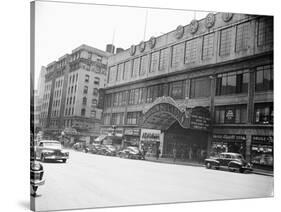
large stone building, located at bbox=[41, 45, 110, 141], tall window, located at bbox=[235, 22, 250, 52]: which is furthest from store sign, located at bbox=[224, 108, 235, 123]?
large stone building, located at bbox=[41, 45, 110, 141]

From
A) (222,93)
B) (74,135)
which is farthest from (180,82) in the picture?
(74,135)

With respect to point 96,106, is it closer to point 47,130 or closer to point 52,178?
point 47,130

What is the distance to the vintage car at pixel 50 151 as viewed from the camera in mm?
7395

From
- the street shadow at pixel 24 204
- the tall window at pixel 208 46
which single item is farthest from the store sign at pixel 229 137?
the street shadow at pixel 24 204

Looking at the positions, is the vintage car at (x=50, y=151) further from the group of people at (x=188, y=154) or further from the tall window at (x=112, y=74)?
the group of people at (x=188, y=154)

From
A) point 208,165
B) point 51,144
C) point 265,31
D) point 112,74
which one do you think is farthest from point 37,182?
point 265,31

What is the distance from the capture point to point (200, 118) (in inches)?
361

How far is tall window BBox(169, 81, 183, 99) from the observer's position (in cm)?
896

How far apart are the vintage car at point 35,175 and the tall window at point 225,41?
5198 mm

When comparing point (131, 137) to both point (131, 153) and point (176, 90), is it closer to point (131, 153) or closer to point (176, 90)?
point (131, 153)

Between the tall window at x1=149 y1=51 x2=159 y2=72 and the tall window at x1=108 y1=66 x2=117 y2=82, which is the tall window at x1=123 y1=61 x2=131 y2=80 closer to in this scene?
the tall window at x1=108 y1=66 x2=117 y2=82

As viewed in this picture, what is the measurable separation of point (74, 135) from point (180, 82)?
2.95m

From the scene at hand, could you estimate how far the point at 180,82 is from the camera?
9.12 metres

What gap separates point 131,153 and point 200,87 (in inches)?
95.6
